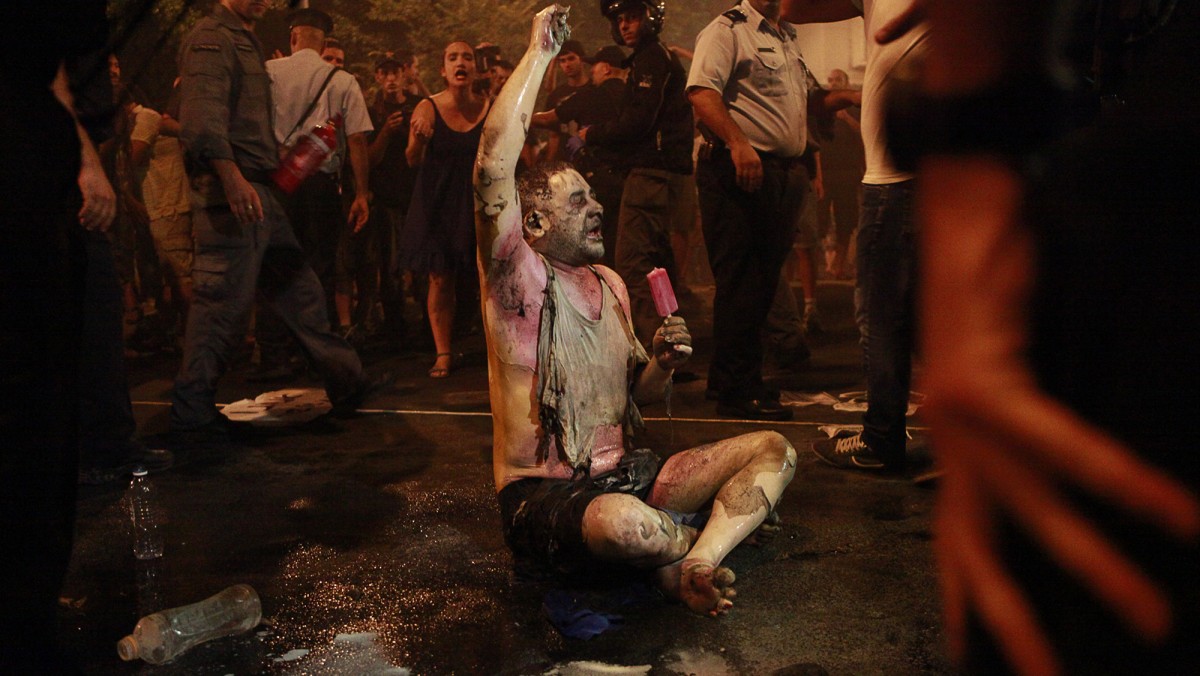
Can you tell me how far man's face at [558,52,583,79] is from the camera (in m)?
9.12

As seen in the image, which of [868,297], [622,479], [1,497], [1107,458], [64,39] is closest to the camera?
[1107,458]

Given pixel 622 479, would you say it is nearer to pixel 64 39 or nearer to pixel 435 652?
pixel 435 652

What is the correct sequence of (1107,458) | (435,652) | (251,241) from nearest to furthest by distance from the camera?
(1107,458) → (435,652) → (251,241)

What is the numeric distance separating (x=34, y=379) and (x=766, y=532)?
2441 millimetres

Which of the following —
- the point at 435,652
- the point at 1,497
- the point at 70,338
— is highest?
the point at 70,338

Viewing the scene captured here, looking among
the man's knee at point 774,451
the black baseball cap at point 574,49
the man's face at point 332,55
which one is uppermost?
the black baseball cap at point 574,49

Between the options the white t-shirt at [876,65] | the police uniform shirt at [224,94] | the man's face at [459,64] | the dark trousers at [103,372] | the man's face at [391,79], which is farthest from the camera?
the man's face at [391,79]

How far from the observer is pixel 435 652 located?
2822 millimetres

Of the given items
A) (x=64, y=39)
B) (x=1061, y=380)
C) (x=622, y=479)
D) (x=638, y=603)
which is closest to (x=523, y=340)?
(x=622, y=479)

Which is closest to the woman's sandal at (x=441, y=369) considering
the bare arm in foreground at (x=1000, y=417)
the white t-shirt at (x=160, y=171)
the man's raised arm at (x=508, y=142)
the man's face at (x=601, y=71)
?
the white t-shirt at (x=160, y=171)

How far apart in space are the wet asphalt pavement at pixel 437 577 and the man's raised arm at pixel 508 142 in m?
1.08

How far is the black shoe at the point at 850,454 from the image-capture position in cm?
444

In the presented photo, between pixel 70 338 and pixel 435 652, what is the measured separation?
1282 millimetres

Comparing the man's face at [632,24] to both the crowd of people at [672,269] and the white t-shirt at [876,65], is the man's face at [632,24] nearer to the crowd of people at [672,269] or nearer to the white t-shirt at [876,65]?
the crowd of people at [672,269]
